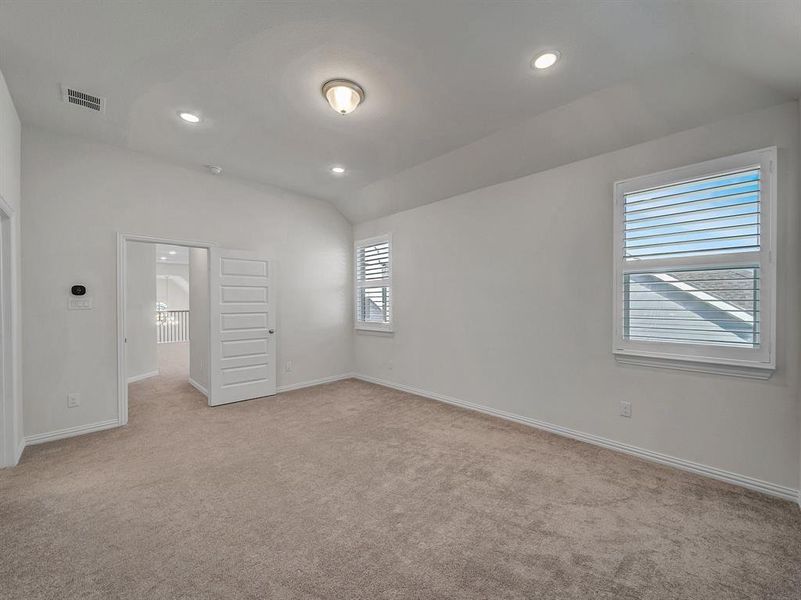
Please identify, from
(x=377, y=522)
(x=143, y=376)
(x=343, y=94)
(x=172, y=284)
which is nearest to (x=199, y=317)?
(x=143, y=376)

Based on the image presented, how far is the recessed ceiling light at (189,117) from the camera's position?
292 cm

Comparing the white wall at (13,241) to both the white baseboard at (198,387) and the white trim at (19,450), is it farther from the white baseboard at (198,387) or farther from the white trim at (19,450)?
the white baseboard at (198,387)

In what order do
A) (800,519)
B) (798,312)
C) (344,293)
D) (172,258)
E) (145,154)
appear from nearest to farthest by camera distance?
1. (800,519)
2. (798,312)
3. (145,154)
4. (344,293)
5. (172,258)

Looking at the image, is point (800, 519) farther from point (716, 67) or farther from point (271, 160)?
point (271, 160)

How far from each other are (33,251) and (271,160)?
2.35 metres

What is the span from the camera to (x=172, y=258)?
1052cm

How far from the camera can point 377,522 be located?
2.04 meters

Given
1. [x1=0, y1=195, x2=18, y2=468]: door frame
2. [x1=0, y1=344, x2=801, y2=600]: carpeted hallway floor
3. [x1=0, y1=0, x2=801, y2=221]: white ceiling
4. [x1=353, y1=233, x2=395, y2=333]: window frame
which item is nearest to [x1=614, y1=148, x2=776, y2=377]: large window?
[x1=0, y1=0, x2=801, y2=221]: white ceiling

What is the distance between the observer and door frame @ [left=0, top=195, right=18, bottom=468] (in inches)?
105

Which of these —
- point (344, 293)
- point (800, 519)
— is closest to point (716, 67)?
point (800, 519)

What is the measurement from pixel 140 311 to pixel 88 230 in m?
2.95

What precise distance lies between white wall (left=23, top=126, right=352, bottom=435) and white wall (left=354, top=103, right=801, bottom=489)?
2264 mm

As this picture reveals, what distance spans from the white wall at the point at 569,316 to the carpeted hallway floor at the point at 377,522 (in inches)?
13.6

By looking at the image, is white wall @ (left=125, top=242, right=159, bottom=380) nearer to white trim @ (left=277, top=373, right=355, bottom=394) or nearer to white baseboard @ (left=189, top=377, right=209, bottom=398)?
white baseboard @ (left=189, top=377, right=209, bottom=398)
